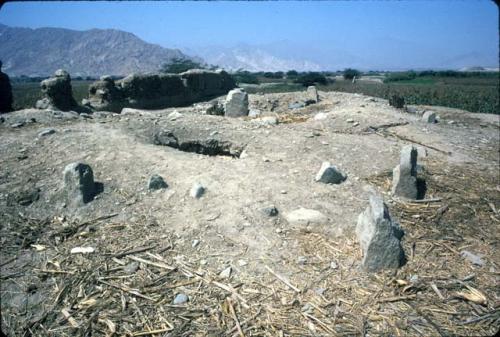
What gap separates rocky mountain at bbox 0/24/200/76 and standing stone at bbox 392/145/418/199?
11573cm

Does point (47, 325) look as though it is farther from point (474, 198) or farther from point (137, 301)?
point (474, 198)

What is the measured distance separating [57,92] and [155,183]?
31.6 feet

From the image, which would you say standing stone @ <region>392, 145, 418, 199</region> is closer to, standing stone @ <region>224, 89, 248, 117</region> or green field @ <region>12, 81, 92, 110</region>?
standing stone @ <region>224, 89, 248, 117</region>

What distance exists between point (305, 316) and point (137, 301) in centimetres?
Answer: 155

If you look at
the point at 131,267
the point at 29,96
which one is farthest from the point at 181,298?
the point at 29,96

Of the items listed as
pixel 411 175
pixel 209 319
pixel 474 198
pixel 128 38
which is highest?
pixel 128 38

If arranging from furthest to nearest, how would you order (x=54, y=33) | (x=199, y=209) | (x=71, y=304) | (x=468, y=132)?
1. (x=54, y=33)
2. (x=468, y=132)
3. (x=199, y=209)
4. (x=71, y=304)

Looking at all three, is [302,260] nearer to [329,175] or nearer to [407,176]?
[329,175]

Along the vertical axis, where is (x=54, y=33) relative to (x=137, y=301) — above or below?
above

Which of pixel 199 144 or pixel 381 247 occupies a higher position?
pixel 199 144

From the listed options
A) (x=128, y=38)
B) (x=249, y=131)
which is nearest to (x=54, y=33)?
(x=128, y=38)

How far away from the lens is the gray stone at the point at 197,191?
177 inches

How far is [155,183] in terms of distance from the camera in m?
4.70

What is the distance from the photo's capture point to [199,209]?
4.30 meters
